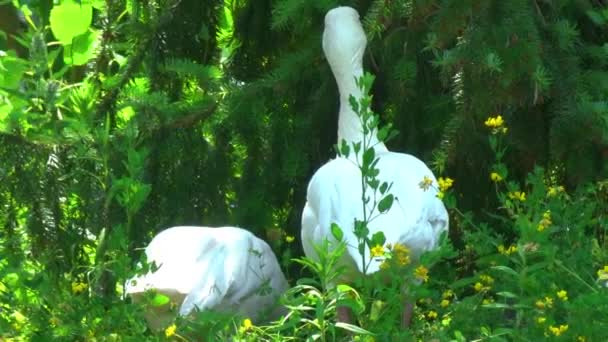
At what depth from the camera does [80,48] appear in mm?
5465

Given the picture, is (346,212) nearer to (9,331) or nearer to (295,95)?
(9,331)

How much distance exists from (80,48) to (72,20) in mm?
188

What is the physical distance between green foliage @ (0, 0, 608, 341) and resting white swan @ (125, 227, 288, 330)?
0.10 meters

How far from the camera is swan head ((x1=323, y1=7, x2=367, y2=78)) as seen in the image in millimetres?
3689

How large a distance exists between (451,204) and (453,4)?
24.6 inches

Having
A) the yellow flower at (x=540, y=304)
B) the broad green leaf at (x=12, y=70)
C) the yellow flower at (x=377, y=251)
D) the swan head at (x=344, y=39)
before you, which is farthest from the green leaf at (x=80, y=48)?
the yellow flower at (x=540, y=304)

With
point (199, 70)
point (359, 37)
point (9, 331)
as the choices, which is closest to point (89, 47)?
point (199, 70)

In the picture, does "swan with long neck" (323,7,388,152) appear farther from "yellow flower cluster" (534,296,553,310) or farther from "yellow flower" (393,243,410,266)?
"yellow flower cluster" (534,296,553,310)

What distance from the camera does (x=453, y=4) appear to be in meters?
3.62

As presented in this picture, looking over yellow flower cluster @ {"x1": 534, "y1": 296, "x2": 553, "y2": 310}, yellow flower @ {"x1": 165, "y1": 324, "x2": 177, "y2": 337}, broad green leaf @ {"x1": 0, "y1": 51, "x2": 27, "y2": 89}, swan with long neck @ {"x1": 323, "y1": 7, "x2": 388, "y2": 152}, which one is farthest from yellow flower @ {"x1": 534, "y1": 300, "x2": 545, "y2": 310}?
broad green leaf @ {"x1": 0, "y1": 51, "x2": 27, "y2": 89}

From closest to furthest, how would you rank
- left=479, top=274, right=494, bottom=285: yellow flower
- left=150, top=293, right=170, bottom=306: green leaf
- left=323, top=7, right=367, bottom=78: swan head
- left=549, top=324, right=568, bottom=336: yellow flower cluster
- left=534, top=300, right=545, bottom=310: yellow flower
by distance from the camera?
left=549, top=324, right=568, bottom=336: yellow flower cluster < left=534, top=300, right=545, bottom=310: yellow flower < left=150, top=293, right=170, bottom=306: green leaf < left=479, top=274, right=494, bottom=285: yellow flower < left=323, top=7, right=367, bottom=78: swan head

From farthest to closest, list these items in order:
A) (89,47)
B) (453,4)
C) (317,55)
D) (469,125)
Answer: (89,47), (317,55), (469,125), (453,4)

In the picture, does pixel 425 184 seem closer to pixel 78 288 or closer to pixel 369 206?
pixel 369 206

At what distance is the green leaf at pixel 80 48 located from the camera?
543 cm
